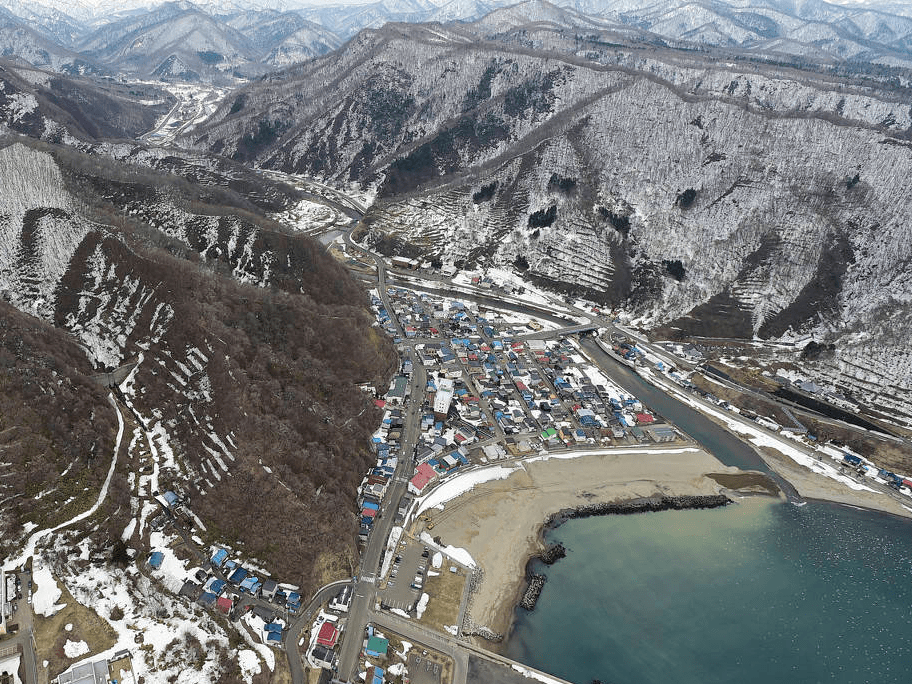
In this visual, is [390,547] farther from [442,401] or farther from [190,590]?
[442,401]

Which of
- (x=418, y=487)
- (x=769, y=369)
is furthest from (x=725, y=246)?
(x=418, y=487)

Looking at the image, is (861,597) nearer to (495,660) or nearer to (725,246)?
(495,660)

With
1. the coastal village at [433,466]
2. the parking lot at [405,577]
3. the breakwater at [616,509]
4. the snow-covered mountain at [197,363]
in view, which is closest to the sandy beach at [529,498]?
the breakwater at [616,509]

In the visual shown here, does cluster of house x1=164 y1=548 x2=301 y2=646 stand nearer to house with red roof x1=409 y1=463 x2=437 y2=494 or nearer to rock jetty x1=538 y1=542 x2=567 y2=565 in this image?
A: house with red roof x1=409 y1=463 x2=437 y2=494

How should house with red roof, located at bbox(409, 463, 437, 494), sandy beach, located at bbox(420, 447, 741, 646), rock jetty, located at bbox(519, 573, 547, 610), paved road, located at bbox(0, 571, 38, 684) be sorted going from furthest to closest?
house with red roof, located at bbox(409, 463, 437, 494), sandy beach, located at bbox(420, 447, 741, 646), rock jetty, located at bbox(519, 573, 547, 610), paved road, located at bbox(0, 571, 38, 684)

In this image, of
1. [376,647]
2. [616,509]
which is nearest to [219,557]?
[376,647]

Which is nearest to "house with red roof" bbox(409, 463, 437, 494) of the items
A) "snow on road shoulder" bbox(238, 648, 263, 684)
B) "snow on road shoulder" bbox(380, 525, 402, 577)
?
"snow on road shoulder" bbox(380, 525, 402, 577)
